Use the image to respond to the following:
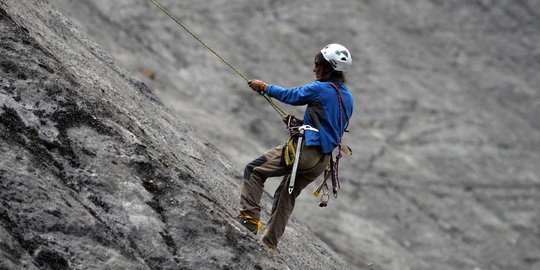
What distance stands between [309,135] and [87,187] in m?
2.16

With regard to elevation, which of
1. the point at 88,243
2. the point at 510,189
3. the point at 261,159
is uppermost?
the point at 261,159

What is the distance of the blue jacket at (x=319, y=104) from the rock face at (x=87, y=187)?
1.18 meters

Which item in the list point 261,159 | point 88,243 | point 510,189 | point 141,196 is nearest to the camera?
point 88,243

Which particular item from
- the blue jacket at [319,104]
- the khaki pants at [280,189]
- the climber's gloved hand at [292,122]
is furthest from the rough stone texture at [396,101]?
the blue jacket at [319,104]

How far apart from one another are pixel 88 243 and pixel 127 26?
1824cm

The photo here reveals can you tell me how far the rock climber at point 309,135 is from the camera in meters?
7.45

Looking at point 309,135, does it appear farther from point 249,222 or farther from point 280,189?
point 249,222

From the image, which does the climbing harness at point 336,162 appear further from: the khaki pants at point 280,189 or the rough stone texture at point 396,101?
the rough stone texture at point 396,101

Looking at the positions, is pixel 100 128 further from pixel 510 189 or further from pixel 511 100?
pixel 511 100

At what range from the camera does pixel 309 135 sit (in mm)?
7441

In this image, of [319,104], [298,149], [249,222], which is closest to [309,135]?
[298,149]

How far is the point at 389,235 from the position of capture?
19.5 m

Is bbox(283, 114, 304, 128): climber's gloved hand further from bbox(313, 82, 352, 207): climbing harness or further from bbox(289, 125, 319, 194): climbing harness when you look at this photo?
bbox(313, 82, 352, 207): climbing harness

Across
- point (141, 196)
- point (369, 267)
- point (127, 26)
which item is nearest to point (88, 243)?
point (141, 196)
